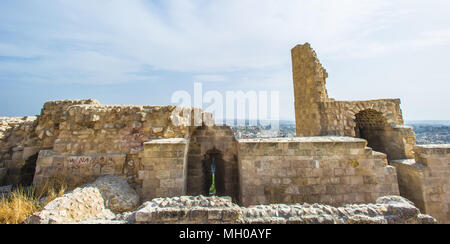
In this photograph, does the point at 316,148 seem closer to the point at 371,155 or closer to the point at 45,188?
the point at 371,155

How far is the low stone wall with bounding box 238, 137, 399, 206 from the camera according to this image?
495 centimetres

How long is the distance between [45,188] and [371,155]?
9.23 m

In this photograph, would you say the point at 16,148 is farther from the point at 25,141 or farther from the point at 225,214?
the point at 225,214

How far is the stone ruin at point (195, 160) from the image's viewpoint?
4941mm

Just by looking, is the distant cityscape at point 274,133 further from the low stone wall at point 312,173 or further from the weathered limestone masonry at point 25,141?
the weathered limestone masonry at point 25,141

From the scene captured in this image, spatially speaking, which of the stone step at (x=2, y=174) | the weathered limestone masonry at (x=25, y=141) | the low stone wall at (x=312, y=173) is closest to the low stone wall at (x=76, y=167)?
the weathered limestone masonry at (x=25, y=141)

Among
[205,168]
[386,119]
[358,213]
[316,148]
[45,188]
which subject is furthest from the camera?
[386,119]

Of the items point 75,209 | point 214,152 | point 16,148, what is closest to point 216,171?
point 214,152

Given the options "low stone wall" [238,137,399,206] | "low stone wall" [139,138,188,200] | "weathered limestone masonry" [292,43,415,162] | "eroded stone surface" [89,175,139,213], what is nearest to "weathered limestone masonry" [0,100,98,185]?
"eroded stone surface" [89,175,139,213]

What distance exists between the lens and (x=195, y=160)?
6426 mm

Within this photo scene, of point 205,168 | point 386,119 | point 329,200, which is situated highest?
point 386,119

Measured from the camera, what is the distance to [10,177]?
17.7 ft
